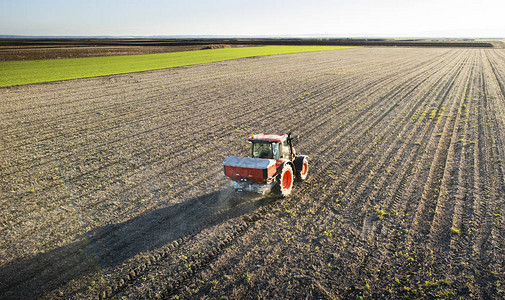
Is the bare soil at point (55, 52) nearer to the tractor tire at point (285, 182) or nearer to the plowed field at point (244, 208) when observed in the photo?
the plowed field at point (244, 208)

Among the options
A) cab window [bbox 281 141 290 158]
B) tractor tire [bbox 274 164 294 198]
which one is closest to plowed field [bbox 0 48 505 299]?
tractor tire [bbox 274 164 294 198]

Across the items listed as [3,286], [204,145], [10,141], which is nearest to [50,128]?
[10,141]

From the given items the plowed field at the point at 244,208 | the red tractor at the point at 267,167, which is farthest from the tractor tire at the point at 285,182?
the plowed field at the point at 244,208

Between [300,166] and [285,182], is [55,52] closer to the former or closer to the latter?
[300,166]

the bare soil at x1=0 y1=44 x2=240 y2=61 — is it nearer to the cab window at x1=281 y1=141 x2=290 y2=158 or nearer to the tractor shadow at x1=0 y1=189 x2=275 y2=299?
the tractor shadow at x1=0 y1=189 x2=275 y2=299

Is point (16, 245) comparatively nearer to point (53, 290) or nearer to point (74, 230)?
point (74, 230)
